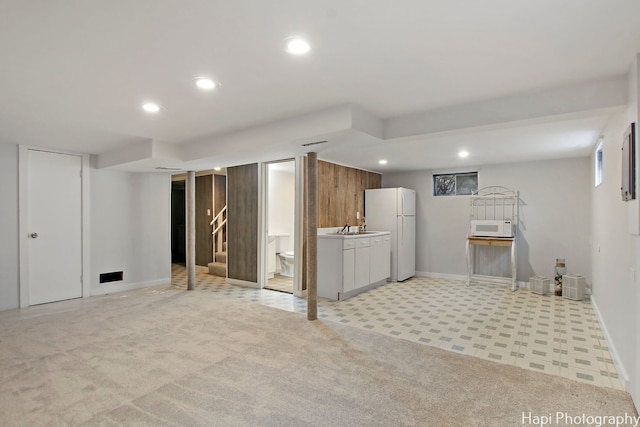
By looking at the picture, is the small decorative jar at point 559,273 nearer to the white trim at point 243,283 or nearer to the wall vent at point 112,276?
the white trim at point 243,283

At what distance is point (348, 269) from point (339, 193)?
1.62 meters

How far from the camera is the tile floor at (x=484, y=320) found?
294 cm

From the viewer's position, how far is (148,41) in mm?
1976

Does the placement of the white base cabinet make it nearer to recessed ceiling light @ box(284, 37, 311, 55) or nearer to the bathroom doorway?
the bathroom doorway

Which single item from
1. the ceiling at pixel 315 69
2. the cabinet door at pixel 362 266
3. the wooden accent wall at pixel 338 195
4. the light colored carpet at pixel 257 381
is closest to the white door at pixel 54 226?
the ceiling at pixel 315 69

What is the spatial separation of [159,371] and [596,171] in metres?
5.41

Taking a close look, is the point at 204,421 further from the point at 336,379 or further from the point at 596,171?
the point at 596,171

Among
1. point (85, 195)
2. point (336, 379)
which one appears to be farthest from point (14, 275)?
point (336, 379)

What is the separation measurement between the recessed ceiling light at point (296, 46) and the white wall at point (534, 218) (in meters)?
5.27

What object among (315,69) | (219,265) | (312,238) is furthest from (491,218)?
(219,265)

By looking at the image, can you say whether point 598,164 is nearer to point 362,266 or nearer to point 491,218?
point 491,218

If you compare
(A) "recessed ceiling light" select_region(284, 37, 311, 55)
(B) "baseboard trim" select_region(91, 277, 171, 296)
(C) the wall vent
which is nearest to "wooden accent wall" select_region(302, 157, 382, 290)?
(B) "baseboard trim" select_region(91, 277, 171, 296)

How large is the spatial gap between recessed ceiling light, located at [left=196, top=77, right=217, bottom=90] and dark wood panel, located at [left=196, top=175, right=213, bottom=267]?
556 centimetres

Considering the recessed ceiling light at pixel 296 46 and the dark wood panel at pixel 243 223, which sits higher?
the recessed ceiling light at pixel 296 46
